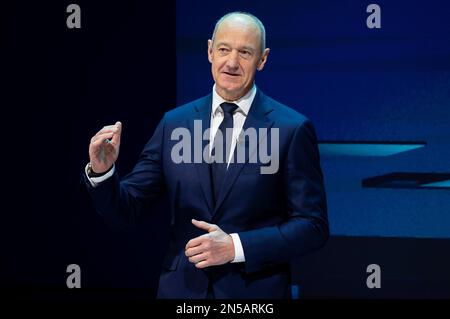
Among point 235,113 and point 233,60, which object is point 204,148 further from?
point 233,60

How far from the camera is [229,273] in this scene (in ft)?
6.03

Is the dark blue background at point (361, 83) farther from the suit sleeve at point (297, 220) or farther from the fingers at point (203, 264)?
the fingers at point (203, 264)

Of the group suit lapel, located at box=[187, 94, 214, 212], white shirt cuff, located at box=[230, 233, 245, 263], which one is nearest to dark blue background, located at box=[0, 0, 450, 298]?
suit lapel, located at box=[187, 94, 214, 212]

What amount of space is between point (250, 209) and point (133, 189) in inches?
12.4

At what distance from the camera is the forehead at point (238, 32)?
1.88m

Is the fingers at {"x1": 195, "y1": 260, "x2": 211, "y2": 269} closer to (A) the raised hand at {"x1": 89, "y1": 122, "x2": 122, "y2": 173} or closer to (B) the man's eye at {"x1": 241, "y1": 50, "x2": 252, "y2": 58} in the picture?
(A) the raised hand at {"x1": 89, "y1": 122, "x2": 122, "y2": 173}

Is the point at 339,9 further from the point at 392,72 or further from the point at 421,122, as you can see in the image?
the point at 421,122

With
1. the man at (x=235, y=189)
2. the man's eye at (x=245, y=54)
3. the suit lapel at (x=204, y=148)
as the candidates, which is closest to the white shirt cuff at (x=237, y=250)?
the man at (x=235, y=189)

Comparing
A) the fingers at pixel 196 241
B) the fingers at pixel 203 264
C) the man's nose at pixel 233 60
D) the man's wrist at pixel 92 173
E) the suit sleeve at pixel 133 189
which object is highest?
the man's nose at pixel 233 60

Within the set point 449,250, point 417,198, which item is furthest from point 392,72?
point 449,250


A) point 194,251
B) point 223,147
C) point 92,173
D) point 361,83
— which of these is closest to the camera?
point 194,251

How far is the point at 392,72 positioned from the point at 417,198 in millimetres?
474

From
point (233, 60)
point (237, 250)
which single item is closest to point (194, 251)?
point (237, 250)

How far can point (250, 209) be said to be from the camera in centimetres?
183
